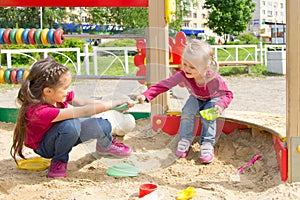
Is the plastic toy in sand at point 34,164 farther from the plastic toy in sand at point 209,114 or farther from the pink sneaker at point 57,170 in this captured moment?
the plastic toy in sand at point 209,114

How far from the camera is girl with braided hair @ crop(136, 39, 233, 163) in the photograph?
89.9 inches

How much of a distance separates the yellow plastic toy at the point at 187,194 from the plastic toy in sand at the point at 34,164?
2.78 ft

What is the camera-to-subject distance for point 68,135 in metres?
2.06

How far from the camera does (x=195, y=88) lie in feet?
8.00

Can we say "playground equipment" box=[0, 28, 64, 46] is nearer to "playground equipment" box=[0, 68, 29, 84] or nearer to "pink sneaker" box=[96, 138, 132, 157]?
"playground equipment" box=[0, 68, 29, 84]

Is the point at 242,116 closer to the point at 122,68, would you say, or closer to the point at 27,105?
the point at 122,68

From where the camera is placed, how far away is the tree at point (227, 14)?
78.7 feet

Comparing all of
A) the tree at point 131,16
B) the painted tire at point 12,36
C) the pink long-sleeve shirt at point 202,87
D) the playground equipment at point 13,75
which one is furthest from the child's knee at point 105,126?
the tree at point 131,16

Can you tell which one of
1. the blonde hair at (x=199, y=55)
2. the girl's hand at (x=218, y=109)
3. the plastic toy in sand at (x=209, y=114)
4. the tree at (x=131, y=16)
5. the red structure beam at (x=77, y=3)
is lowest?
the plastic toy in sand at (x=209, y=114)

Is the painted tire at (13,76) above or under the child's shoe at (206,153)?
above

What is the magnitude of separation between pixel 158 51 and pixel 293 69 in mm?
1214

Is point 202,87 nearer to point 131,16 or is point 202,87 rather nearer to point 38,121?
point 38,121

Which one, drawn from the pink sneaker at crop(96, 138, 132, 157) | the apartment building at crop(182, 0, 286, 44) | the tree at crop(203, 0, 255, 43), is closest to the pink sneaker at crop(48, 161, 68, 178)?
the pink sneaker at crop(96, 138, 132, 157)

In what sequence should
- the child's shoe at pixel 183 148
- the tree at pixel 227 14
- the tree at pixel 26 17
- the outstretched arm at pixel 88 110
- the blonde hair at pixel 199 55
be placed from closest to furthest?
the outstretched arm at pixel 88 110 < the blonde hair at pixel 199 55 < the child's shoe at pixel 183 148 < the tree at pixel 26 17 < the tree at pixel 227 14
